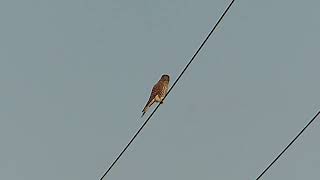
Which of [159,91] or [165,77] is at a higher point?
[165,77]

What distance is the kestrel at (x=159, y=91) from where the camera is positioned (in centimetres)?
1656

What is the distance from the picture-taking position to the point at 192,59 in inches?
389

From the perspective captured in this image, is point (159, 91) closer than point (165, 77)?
Yes

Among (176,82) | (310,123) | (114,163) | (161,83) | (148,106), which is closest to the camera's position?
(310,123)

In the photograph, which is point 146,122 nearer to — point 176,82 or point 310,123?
point 176,82

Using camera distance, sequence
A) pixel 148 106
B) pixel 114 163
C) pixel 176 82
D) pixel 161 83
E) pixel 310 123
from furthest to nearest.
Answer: pixel 161 83 < pixel 148 106 < pixel 114 163 < pixel 176 82 < pixel 310 123

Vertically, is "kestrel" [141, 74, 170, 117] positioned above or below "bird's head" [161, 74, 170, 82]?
below

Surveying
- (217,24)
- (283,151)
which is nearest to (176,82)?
(217,24)

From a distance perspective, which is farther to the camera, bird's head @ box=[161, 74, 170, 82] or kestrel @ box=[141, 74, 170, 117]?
bird's head @ box=[161, 74, 170, 82]

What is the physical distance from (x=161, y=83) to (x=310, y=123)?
360 inches

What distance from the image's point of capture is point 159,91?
56.0 ft

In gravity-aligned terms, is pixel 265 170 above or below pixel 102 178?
above

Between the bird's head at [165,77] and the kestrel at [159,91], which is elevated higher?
the bird's head at [165,77]

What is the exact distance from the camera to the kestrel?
16562mm
